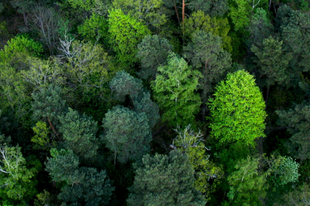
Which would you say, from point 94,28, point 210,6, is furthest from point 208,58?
point 94,28

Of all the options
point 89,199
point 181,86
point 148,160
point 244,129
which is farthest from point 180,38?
point 89,199

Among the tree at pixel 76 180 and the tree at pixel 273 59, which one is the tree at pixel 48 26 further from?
the tree at pixel 273 59

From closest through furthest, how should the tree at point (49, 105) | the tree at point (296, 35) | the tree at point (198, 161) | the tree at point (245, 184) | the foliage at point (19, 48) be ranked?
1. the tree at point (245, 184)
2. the tree at point (49, 105)
3. the tree at point (198, 161)
4. the foliage at point (19, 48)
5. the tree at point (296, 35)

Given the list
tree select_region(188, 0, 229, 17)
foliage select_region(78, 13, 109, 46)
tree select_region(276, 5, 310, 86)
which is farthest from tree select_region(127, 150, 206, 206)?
tree select_region(188, 0, 229, 17)

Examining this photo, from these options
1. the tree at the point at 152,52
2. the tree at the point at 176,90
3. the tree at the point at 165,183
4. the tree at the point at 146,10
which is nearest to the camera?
the tree at the point at 165,183

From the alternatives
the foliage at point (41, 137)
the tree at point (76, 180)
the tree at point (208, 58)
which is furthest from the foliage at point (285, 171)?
the foliage at point (41, 137)

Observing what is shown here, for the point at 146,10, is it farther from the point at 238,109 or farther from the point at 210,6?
the point at 238,109

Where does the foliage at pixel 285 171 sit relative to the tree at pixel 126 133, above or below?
below

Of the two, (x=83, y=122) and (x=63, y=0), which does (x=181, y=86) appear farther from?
(x=63, y=0)
